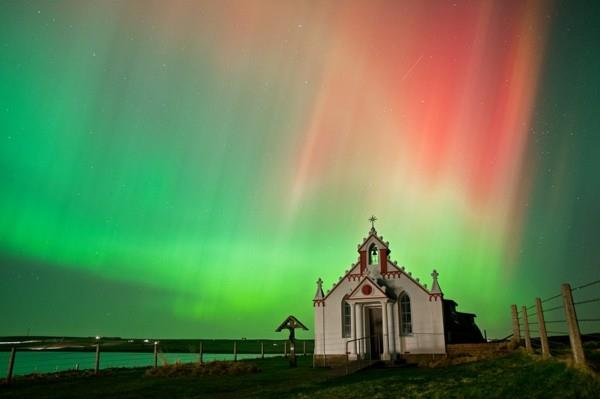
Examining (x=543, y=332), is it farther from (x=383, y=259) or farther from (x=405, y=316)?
(x=383, y=259)

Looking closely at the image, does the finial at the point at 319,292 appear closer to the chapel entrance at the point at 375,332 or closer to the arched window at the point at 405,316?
the chapel entrance at the point at 375,332

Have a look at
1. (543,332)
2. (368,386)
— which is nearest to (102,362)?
(368,386)

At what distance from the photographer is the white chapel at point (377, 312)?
25.9 m

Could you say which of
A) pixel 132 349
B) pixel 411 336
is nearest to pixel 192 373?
pixel 411 336

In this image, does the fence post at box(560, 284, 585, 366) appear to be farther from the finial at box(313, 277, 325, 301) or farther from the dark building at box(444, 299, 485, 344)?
the finial at box(313, 277, 325, 301)

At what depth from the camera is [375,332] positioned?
2802 centimetres

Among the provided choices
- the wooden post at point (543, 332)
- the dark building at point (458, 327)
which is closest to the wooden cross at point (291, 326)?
the dark building at point (458, 327)

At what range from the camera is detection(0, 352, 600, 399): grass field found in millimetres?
9214

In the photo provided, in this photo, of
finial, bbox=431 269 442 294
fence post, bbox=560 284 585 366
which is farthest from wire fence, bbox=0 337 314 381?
fence post, bbox=560 284 585 366

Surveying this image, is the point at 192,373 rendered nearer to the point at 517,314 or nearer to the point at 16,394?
the point at 16,394

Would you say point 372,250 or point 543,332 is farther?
point 372,250

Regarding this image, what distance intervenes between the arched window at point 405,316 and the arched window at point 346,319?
3.19m

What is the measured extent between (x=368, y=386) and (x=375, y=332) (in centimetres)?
1569

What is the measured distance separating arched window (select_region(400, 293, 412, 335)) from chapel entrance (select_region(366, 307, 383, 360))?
1.71 meters
